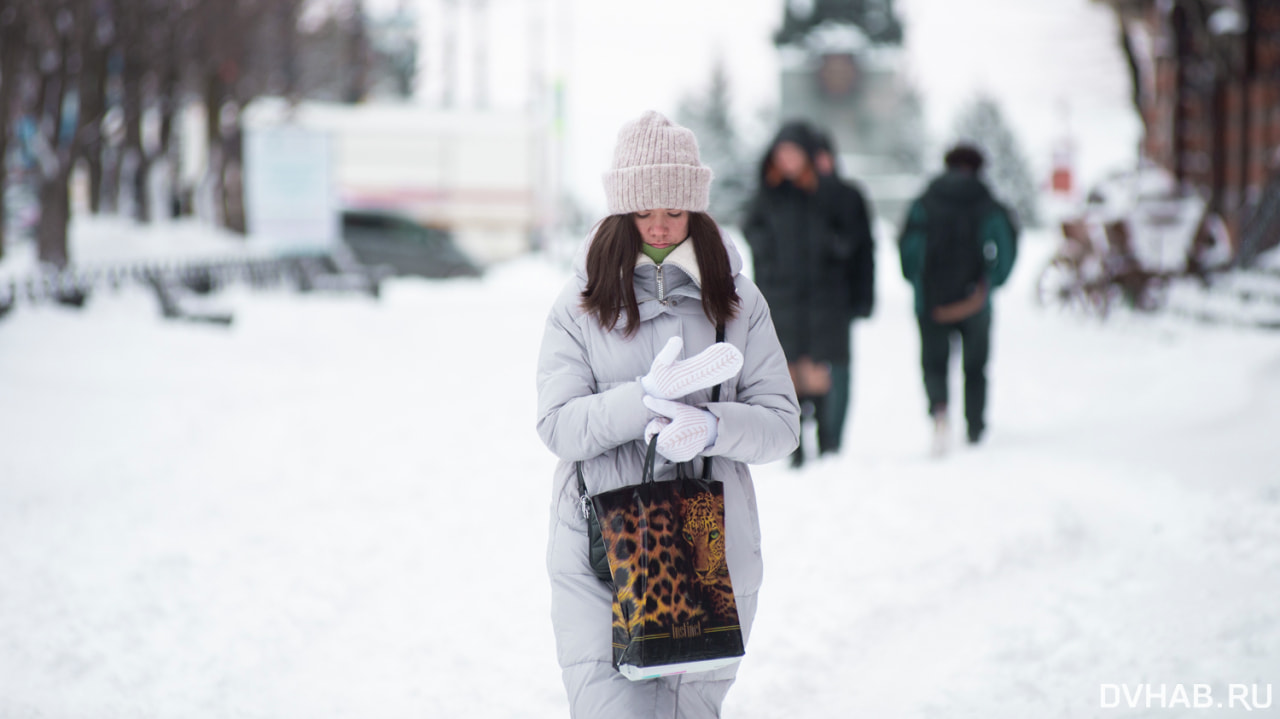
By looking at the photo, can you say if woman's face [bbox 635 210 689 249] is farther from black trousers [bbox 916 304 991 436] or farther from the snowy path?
black trousers [bbox 916 304 991 436]

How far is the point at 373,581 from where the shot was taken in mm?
5582

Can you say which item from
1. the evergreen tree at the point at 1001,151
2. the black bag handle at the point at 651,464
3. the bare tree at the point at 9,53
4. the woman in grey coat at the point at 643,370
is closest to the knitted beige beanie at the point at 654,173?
the woman in grey coat at the point at 643,370

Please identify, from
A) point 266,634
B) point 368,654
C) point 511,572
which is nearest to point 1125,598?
point 511,572

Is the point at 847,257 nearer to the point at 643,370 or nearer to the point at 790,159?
the point at 790,159

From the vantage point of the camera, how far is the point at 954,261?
7.33 meters

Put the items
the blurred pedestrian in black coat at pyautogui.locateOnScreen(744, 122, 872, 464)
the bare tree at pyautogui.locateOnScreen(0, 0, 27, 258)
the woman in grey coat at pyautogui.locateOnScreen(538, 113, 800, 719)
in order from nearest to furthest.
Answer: the woman in grey coat at pyautogui.locateOnScreen(538, 113, 800, 719) < the blurred pedestrian in black coat at pyautogui.locateOnScreen(744, 122, 872, 464) < the bare tree at pyautogui.locateOnScreen(0, 0, 27, 258)

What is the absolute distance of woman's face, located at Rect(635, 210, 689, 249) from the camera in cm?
282

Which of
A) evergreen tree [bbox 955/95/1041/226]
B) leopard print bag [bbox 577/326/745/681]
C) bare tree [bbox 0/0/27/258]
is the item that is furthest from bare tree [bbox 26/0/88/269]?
evergreen tree [bbox 955/95/1041/226]

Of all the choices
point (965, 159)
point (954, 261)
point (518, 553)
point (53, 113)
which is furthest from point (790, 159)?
point (53, 113)

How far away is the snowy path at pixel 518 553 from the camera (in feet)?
14.0

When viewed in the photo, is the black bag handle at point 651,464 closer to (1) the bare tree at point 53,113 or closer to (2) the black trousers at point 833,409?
(2) the black trousers at point 833,409

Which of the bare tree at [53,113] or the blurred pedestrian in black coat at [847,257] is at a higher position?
the bare tree at [53,113]

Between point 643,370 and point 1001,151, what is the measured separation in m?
57.2

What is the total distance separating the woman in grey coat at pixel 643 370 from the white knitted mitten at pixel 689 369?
98 mm
